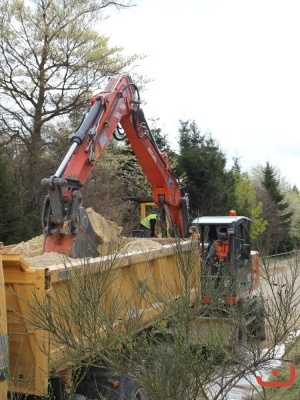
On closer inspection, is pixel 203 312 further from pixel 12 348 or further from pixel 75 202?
pixel 75 202

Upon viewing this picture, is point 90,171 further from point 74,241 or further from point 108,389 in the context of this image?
point 108,389

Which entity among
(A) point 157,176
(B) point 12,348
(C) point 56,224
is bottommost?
(B) point 12,348

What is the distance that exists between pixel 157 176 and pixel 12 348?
223 inches

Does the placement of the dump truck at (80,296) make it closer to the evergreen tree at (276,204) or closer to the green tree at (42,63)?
the green tree at (42,63)

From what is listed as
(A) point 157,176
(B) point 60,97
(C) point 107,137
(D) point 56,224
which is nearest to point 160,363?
(D) point 56,224

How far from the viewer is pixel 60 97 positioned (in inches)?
776

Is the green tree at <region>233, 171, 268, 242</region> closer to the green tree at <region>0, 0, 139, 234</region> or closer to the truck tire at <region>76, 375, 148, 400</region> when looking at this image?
the green tree at <region>0, 0, 139, 234</region>

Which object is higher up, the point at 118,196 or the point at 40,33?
the point at 40,33

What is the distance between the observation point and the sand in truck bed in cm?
630

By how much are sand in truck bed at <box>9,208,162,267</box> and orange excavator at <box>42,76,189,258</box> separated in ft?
0.73

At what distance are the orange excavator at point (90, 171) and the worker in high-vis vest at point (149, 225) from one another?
0.30 meters

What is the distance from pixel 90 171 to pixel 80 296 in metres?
4.50

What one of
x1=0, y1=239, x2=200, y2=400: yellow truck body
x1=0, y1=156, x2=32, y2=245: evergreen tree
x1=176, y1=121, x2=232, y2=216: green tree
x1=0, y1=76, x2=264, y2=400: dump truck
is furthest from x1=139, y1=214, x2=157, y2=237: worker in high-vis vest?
x1=176, y1=121, x2=232, y2=216: green tree

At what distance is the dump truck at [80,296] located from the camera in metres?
3.99
